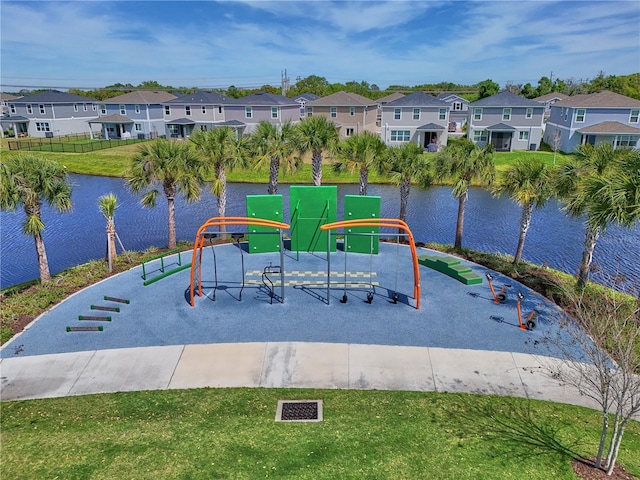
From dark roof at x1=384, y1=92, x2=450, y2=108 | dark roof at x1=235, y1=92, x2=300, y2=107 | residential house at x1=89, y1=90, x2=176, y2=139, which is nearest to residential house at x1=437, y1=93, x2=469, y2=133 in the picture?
dark roof at x1=384, y1=92, x2=450, y2=108

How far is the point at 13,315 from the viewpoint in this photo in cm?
1492

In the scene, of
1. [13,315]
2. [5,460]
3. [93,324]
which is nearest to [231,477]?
[5,460]

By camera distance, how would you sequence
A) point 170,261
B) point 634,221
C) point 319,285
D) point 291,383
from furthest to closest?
1. point 170,261
2. point 319,285
3. point 634,221
4. point 291,383

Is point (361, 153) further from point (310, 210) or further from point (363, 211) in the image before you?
point (310, 210)

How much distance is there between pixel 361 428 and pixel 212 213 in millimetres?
23626

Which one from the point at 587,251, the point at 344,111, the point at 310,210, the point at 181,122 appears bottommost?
the point at 587,251

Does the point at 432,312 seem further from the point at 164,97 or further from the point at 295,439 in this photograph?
the point at 164,97

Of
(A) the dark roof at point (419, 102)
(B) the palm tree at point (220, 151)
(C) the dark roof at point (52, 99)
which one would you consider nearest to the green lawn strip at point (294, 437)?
(B) the palm tree at point (220, 151)

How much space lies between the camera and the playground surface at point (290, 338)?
1167 cm

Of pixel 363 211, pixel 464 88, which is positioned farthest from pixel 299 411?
pixel 464 88

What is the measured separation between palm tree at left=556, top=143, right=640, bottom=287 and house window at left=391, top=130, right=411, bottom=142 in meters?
36.2

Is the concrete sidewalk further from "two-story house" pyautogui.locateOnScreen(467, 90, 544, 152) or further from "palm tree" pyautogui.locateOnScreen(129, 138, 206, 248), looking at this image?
"two-story house" pyautogui.locateOnScreen(467, 90, 544, 152)

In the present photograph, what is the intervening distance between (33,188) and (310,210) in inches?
426

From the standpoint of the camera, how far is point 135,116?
64.3 metres
